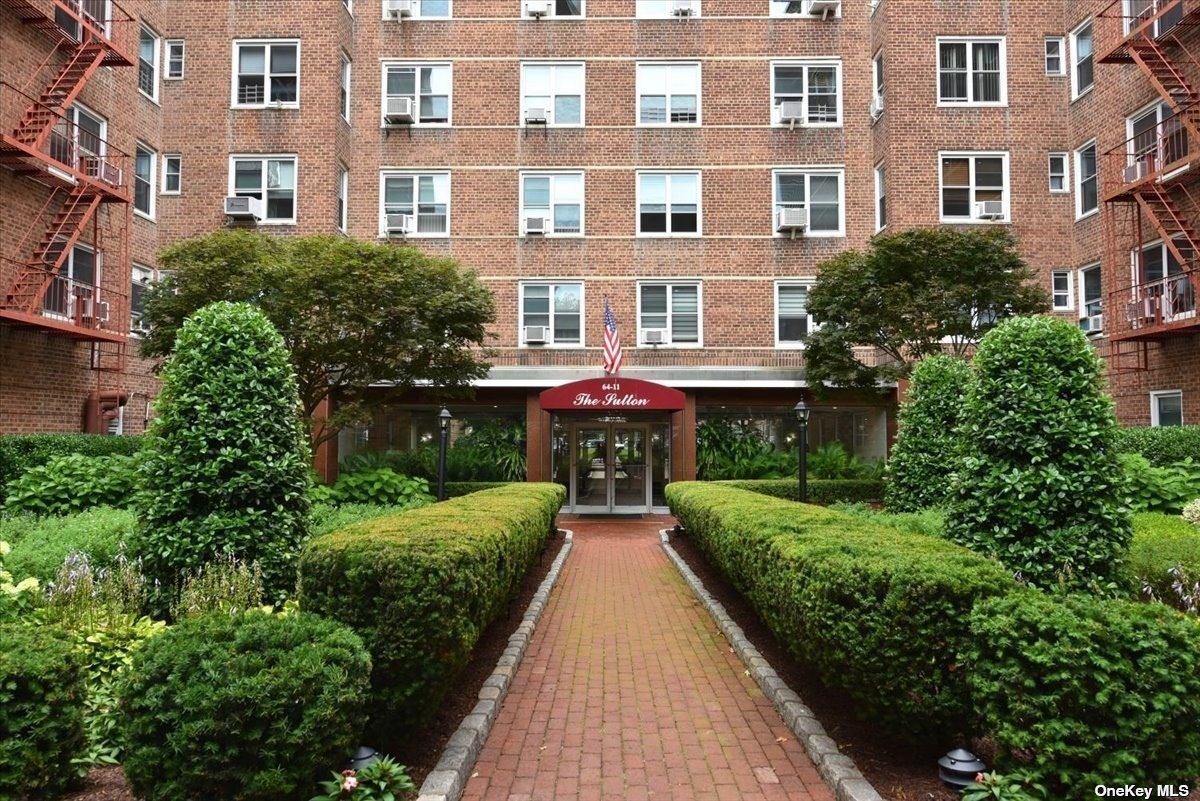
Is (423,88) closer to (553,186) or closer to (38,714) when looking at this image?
(553,186)

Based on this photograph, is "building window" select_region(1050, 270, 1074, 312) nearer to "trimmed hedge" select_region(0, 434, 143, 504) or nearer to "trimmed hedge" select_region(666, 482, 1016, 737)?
"trimmed hedge" select_region(666, 482, 1016, 737)

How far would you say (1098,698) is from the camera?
351cm

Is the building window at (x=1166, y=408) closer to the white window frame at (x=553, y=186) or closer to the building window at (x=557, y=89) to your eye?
the white window frame at (x=553, y=186)

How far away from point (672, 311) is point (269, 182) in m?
11.4

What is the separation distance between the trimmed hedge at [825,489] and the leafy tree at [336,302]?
7.57 metres

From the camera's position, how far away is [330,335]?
564 inches

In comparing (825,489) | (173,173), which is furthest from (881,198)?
(173,173)

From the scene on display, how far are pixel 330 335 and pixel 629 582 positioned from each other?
23.8 ft

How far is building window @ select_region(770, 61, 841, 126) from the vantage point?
2181 cm

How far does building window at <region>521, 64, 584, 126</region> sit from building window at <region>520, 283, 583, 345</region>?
476 cm

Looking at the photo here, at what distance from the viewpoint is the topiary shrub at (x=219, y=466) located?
22.6 ft

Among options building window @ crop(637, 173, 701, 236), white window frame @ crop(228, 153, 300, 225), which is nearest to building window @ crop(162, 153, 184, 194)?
white window frame @ crop(228, 153, 300, 225)

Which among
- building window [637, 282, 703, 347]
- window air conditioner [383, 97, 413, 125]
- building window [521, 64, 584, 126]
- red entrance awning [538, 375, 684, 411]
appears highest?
building window [521, 64, 584, 126]

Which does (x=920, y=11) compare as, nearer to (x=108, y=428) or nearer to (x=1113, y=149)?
(x=1113, y=149)
